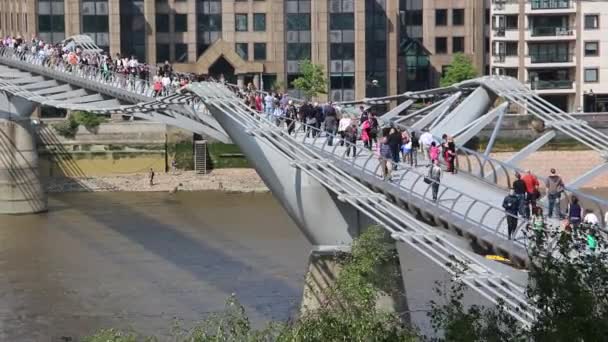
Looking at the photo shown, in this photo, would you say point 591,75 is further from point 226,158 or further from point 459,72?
point 226,158

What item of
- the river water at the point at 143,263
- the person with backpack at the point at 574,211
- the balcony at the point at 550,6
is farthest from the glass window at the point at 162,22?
the person with backpack at the point at 574,211

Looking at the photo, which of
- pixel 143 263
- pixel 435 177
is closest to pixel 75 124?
pixel 143 263

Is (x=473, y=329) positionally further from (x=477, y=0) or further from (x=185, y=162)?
(x=477, y=0)

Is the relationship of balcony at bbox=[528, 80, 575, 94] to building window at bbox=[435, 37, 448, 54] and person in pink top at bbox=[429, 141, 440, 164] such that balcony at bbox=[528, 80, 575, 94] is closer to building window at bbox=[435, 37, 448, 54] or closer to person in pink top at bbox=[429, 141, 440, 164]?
building window at bbox=[435, 37, 448, 54]

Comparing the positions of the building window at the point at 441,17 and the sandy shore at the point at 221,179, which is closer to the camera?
the sandy shore at the point at 221,179

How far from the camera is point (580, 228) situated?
17.3 meters

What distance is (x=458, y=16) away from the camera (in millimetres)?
78375

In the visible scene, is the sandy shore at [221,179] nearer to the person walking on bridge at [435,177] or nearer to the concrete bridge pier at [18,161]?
the concrete bridge pier at [18,161]

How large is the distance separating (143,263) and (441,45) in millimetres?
38788

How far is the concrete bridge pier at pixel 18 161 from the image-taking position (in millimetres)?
57062

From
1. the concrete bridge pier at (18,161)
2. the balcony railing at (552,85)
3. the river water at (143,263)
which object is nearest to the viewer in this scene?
the river water at (143,263)

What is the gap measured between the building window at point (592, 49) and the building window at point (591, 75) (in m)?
0.72

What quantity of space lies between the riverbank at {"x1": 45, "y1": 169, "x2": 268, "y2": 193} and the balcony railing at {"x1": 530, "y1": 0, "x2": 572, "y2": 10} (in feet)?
58.7

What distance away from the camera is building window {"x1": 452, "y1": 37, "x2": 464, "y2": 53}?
258ft
